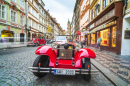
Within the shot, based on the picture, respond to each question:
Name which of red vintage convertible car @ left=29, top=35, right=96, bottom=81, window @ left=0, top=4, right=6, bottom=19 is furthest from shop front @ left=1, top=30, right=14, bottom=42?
red vintage convertible car @ left=29, top=35, right=96, bottom=81

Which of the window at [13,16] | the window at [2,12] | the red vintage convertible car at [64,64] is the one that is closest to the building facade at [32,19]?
the window at [13,16]

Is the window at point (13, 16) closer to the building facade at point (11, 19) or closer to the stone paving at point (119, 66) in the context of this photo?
the building facade at point (11, 19)

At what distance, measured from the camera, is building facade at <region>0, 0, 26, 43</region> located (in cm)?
1094

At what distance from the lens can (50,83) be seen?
2041 millimetres

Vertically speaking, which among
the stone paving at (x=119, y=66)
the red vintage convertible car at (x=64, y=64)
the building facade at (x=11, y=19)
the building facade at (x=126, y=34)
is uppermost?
the building facade at (x=11, y=19)

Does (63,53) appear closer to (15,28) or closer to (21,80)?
(21,80)

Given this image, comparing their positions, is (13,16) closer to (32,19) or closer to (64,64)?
(32,19)

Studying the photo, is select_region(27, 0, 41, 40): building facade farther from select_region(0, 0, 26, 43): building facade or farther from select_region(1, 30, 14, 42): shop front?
select_region(1, 30, 14, 42): shop front

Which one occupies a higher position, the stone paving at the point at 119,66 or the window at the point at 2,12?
the window at the point at 2,12

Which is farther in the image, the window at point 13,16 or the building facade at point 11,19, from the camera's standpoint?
the window at point 13,16

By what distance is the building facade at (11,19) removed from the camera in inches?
431

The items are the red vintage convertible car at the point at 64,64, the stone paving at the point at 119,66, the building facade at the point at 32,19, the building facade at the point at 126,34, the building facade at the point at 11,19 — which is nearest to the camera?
the red vintage convertible car at the point at 64,64

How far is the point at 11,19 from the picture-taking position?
41.9 ft

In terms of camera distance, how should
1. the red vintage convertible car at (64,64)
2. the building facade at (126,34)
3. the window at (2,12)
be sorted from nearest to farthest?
the red vintage convertible car at (64,64) → the building facade at (126,34) → the window at (2,12)
